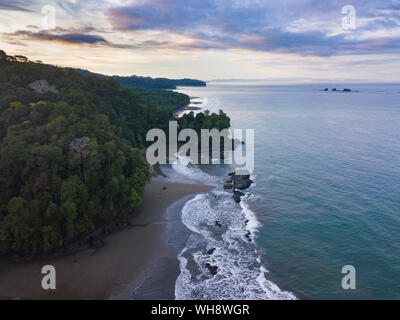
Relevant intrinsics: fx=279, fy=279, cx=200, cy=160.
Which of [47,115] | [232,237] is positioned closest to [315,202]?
[232,237]

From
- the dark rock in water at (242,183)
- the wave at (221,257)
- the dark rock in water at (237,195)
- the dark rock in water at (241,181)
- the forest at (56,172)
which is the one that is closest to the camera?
the wave at (221,257)

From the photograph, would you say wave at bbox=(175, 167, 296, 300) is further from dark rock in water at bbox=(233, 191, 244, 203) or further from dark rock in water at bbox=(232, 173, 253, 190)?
dark rock in water at bbox=(232, 173, 253, 190)
